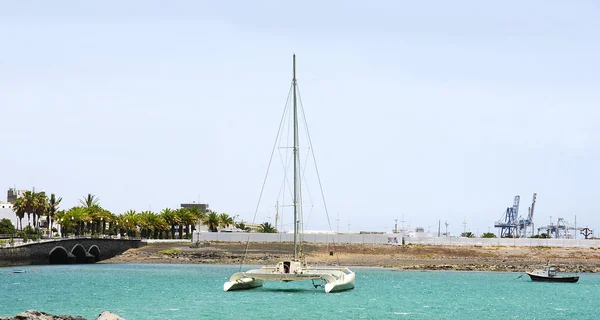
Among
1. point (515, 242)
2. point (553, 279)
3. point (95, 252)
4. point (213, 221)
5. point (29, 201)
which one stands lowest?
point (553, 279)

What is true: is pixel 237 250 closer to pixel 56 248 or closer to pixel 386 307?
pixel 56 248

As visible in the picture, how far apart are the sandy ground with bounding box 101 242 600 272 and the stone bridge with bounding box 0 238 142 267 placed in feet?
5.74

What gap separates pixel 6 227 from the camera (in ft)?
529

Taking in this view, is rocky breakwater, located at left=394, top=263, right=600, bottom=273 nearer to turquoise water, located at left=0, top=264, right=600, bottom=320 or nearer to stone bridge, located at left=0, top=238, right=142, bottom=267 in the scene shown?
turquoise water, located at left=0, top=264, right=600, bottom=320

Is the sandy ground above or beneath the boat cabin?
beneath

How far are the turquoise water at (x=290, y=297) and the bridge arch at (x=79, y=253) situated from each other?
2469cm

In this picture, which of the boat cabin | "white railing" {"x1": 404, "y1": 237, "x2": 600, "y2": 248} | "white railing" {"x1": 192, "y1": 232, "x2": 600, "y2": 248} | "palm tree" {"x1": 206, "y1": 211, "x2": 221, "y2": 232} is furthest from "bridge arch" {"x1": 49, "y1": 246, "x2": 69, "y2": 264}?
"palm tree" {"x1": 206, "y1": 211, "x2": 221, "y2": 232}

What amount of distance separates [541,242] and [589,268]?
32.1 metres

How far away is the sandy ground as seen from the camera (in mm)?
130750

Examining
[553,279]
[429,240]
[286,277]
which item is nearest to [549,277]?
[553,279]

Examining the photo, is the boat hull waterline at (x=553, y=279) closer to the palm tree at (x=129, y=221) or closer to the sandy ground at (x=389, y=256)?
the sandy ground at (x=389, y=256)

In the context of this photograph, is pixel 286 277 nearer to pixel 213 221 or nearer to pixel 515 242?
pixel 515 242

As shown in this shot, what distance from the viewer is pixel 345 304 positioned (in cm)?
6781

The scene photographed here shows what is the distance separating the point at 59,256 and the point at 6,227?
115 ft
